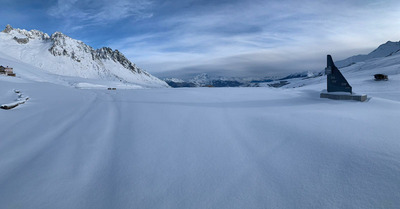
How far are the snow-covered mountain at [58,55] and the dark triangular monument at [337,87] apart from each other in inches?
5096

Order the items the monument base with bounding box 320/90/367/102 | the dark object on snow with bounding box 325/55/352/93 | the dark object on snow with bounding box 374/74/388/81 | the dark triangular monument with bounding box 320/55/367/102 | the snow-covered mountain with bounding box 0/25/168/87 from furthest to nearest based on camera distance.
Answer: the snow-covered mountain with bounding box 0/25/168/87, the dark object on snow with bounding box 374/74/388/81, the dark object on snow with bounding box 325/55/352/93, the dark triangular monument with bounding box 320/55/367/102, the monument base with bounding box 320/90/367/102

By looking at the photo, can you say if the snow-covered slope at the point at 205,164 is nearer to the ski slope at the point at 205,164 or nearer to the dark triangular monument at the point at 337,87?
the ski slope at the point at 205,164

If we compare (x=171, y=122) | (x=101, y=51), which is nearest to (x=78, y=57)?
(x=101, y=51)

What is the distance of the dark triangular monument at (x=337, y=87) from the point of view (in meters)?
9.73

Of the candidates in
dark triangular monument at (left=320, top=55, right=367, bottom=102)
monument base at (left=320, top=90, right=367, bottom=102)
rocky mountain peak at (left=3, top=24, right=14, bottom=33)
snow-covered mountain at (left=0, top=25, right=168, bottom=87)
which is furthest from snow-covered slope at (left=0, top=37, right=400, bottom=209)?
rocky mountain peak at (left=3, top=24, right=14, bottom=33)

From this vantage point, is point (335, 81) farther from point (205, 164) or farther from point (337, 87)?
point (205, 164)

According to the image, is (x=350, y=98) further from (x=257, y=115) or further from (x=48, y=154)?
(x=48, y=154)

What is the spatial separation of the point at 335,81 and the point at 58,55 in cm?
17110

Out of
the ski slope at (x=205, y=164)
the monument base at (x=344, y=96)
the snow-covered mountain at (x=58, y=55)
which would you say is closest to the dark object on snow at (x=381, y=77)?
the monument base at (x=344, y=96)

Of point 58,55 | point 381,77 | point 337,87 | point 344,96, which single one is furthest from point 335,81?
point 58,55

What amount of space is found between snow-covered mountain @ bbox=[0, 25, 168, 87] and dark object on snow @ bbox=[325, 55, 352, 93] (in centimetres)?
12935

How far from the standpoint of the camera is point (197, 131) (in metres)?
4.92

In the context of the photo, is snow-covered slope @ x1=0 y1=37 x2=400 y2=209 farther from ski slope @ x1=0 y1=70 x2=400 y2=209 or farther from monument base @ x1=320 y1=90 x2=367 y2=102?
monument base @ x1=320 y1=90 x2=367 y2=102

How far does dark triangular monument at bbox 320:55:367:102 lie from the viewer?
31.9ft
